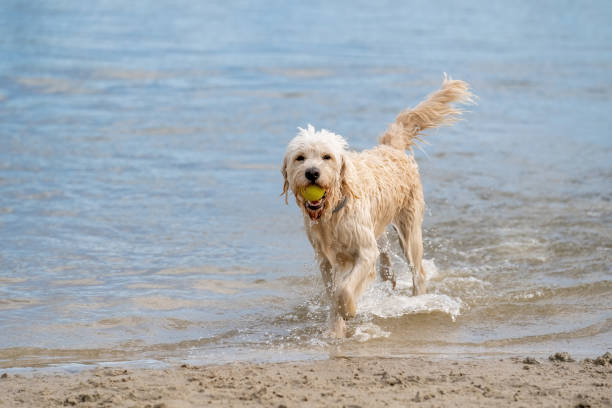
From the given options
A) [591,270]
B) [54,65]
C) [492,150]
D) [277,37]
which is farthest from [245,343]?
[277,37]

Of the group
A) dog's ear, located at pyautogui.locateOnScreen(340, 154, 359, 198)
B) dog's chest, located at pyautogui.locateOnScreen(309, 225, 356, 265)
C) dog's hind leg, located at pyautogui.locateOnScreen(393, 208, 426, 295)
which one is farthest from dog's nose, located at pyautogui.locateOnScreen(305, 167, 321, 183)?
dog's hind leg, located at pyautogui.locateOnScreen(393, 208, 426, 295)

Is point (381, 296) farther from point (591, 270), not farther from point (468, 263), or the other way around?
point (591, 270)

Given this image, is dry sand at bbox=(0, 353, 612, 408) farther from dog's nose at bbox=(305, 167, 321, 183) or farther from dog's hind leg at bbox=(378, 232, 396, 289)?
dog's hind leg at bbox=(378, 232, 396, 289)

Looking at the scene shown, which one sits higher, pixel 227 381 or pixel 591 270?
pixel 591 270

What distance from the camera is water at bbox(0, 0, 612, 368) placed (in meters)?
7.01

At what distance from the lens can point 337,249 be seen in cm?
693

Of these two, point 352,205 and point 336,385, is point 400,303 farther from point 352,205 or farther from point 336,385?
point 336,385

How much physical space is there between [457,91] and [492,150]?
5682 millimetres

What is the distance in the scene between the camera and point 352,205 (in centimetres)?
674

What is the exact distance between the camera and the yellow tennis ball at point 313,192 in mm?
6340

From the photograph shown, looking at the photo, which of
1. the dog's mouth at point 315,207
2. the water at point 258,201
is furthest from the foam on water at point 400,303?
the dog's mouth at point 315,207

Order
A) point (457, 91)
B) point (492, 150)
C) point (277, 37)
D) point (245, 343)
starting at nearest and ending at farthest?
point (245, 343)
point (457, 91)
point (492, 150)
point (277, 37)

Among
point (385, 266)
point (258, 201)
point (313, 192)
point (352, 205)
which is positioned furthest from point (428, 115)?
point (258, 201)

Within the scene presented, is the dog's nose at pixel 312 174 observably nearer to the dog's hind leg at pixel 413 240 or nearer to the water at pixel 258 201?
the water at pixel 258 201
